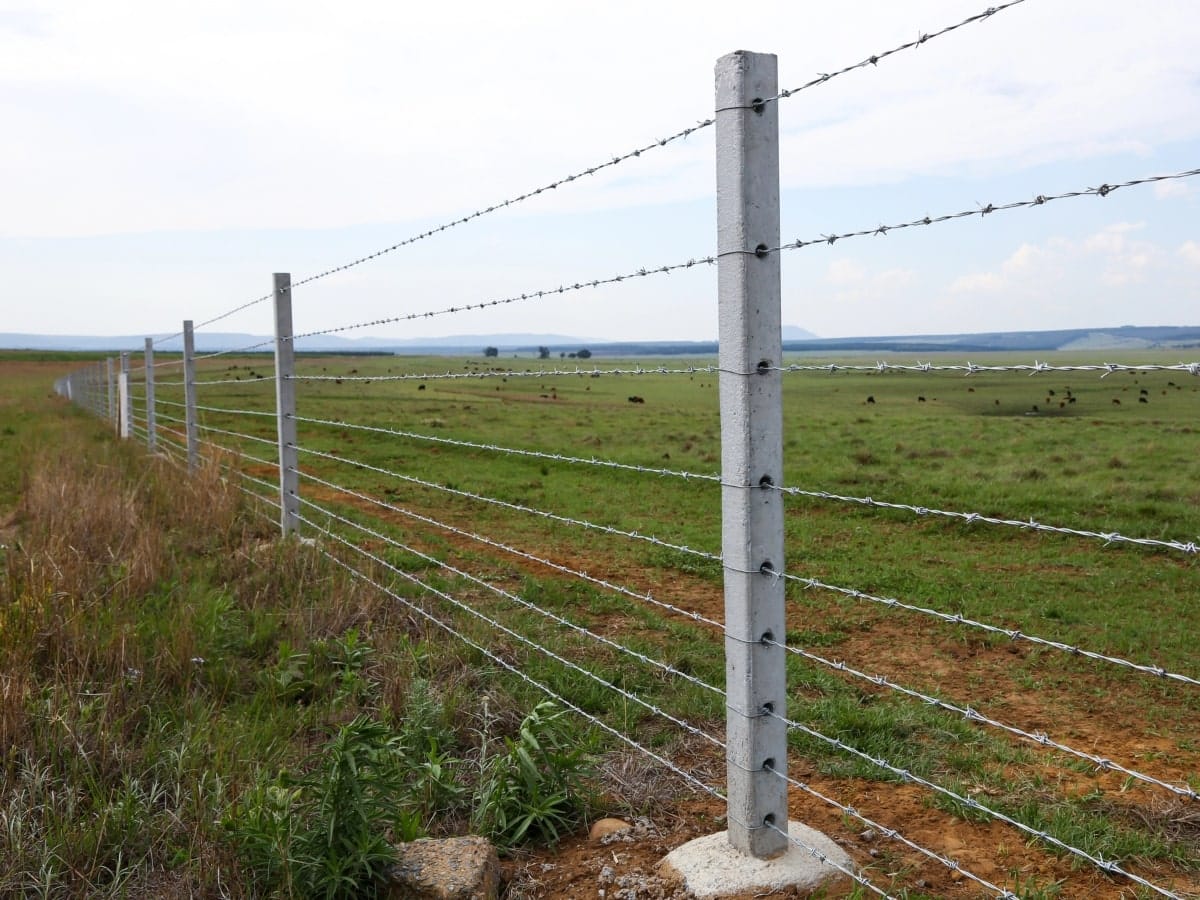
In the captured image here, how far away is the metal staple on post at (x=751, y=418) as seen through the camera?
9.12ft

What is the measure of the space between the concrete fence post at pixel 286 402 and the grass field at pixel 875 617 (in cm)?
23

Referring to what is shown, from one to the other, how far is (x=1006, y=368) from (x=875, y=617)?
15.4 ft

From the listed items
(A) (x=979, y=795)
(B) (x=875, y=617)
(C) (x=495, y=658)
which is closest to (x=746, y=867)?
(A) (x=979, y=795)

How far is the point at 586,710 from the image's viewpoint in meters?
4.52

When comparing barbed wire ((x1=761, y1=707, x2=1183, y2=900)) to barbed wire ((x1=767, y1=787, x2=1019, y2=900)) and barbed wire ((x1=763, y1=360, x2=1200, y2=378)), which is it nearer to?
barbed wire ((x1=767, y1=787, x2=1019, y2=900))

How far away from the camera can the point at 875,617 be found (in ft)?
22.0

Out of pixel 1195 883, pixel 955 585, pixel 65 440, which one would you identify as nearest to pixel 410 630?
pixel 1195 883

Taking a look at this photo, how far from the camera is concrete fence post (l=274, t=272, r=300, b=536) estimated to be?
23.3 ft

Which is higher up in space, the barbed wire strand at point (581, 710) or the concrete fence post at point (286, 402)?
the concrete fence post at point (286, 402)

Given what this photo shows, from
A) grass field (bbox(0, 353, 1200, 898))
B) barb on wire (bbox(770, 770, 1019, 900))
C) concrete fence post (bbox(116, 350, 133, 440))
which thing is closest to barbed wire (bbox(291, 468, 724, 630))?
grass field (bbox(0, 353, 1200, 898))

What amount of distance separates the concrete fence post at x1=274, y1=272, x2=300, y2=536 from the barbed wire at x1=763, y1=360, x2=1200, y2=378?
16.4ft

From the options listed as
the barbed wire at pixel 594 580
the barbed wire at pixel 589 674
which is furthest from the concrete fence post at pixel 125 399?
the barbed wire at pixel 594 580

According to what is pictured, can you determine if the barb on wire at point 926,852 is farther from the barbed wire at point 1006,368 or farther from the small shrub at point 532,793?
the barbed wire at point 1006,368

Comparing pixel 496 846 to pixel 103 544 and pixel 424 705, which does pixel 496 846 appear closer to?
pixel 424 705
